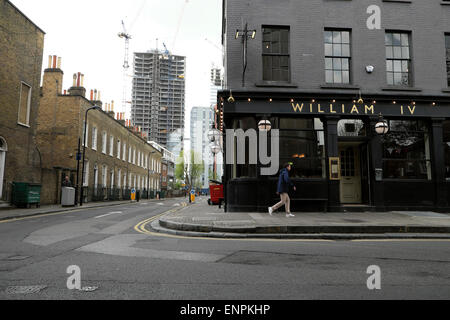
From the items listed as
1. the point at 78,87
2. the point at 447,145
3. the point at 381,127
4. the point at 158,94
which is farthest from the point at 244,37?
the point at 158,94

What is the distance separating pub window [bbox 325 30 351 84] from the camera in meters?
13.6

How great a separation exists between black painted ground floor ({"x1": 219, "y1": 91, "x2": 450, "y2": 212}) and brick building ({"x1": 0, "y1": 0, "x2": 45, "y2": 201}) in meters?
12.2

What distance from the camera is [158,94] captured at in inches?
6088

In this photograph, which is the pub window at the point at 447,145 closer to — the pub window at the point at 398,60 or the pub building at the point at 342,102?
the pub building at the point at 342,102

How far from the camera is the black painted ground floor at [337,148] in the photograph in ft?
41.3

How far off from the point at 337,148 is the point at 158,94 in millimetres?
149739

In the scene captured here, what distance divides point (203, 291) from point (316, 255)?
2741 millimetres

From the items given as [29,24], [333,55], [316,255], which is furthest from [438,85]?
[29,24]

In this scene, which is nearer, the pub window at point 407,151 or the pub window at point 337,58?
the pub window at point 407,151

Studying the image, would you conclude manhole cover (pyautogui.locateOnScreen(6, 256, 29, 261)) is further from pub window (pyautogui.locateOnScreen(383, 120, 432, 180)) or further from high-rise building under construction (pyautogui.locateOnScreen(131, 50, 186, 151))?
high-rise building under construction (pyautogui.locateOnScreen(131, 50, 186, 151))

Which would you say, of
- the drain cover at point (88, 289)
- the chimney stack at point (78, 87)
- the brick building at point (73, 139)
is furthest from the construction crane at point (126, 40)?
the drain cover at point (88, 289)

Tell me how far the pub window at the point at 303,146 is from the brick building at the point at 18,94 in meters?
14.6

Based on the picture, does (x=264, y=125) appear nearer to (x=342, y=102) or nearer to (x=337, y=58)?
(x=342, y=102)

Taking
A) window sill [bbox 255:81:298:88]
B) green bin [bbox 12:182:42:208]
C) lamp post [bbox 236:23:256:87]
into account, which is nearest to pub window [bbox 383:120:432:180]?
window sill [bbox 255:81:298:88]
